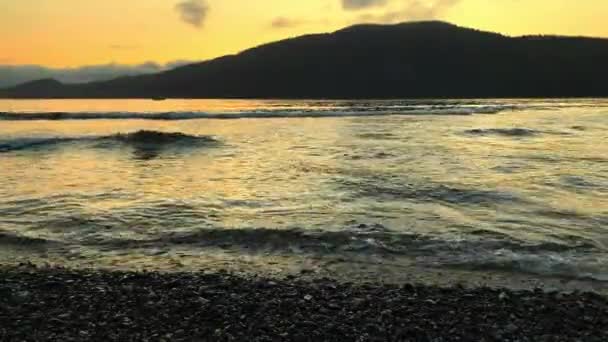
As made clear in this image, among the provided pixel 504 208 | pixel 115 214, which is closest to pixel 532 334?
pixel 504 208

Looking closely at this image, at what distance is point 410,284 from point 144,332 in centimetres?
441

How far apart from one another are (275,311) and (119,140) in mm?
36524

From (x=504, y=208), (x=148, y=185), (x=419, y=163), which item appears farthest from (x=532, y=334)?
(x=419, y=163)

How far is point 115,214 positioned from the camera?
50.8 feet

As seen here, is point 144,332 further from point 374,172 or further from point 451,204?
point 374,172

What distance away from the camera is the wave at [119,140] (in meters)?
38.2

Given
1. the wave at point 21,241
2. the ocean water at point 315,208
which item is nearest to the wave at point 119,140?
the ocean water at point 315,208

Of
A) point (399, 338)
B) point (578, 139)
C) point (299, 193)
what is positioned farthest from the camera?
point (578, 139)

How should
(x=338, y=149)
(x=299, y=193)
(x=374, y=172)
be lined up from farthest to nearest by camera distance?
1. (x=338, y=149)
2. (x=374, y=172)
3. (x=299, y=193)

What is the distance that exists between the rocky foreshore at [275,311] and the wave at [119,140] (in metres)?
30.1

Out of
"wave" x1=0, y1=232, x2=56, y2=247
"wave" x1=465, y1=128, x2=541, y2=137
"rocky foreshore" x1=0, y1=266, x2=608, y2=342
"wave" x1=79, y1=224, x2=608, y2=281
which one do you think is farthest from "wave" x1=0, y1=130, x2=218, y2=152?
"rocky foreshore" x1=0, y1=266, x2=608, y2=342

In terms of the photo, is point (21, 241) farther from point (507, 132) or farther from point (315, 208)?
point (507, 132)

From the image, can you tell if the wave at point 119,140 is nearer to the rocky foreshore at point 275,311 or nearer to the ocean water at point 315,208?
the ocean water at point 315,208

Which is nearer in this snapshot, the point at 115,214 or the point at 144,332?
the point at 144,332
